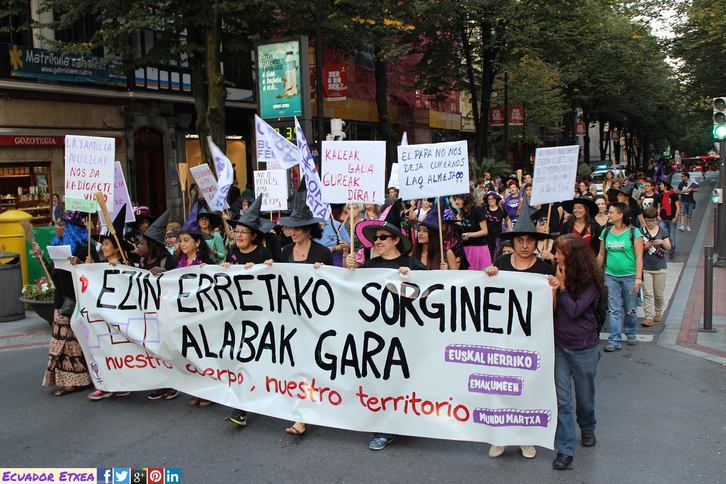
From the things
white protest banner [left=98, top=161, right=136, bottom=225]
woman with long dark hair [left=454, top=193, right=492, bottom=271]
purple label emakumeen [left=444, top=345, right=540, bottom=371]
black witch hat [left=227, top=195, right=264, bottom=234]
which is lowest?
purple label emakumeen [left=444, top=345, right=540, bottom=371]

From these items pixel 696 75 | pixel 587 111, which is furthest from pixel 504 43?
pixel 587 111

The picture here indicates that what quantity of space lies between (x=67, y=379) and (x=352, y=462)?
3257 millimetres

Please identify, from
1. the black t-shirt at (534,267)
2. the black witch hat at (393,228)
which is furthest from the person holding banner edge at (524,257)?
the black witch hat at (393,228)

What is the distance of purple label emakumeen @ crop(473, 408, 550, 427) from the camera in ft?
16.0

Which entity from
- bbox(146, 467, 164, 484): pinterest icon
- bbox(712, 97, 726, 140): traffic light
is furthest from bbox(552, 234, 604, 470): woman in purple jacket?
bbox(712, 97, 726, 140): traffic light

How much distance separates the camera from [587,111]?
4788 cm

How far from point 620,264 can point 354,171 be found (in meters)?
3.50

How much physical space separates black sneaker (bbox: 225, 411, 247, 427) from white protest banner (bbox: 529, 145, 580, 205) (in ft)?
12.5

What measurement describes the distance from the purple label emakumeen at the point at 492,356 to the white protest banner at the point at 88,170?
13.2ft

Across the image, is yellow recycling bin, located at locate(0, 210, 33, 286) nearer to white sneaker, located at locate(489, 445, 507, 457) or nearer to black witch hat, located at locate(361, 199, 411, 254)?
black witch hat, located at locate(361, 199, 411, 254)

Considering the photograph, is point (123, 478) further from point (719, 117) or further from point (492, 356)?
point (719, 117)

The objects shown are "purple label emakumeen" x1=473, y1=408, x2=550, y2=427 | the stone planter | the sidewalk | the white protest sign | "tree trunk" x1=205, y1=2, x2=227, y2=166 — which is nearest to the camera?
"purple label emakumeen" x1=473, y1=408, x2=550, y2=427

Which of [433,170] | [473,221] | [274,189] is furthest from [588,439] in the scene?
[274,189]

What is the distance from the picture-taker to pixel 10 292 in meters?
10.5
